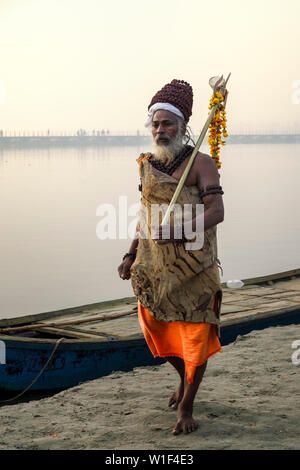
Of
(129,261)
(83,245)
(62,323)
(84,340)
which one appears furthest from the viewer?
(83,245)

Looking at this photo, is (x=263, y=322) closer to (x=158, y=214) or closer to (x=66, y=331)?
(x=66, y=331)

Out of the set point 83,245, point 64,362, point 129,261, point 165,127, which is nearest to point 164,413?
point 129,261

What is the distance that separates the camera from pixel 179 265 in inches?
160

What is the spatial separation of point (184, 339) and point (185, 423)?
18.9 inches

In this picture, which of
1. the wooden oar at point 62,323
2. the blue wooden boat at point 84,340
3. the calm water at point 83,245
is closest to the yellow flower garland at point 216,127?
the blue wooden boat at point 84,340

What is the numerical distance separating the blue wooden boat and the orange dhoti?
231cm

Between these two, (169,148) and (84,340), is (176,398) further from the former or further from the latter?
(84,340)

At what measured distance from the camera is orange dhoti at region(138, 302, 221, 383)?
4.01 metres

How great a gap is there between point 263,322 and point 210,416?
129 inches

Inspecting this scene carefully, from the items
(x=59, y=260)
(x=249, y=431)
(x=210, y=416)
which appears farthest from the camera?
(x=59, y=260)

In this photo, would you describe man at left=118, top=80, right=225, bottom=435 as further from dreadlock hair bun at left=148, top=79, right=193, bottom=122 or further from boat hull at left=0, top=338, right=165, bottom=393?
boat hull at left=0, top=338, right=165, bottom=393

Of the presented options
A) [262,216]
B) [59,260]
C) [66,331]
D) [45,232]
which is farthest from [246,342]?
[262,216]

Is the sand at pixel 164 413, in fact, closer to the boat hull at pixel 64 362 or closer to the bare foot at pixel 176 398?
the bare foot at pixel 176 398
